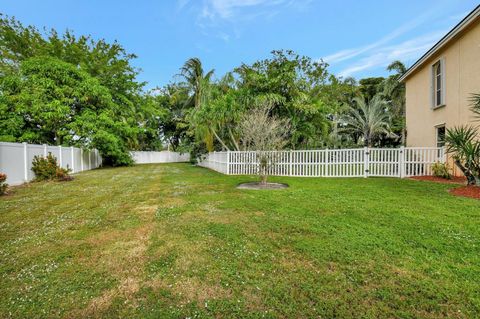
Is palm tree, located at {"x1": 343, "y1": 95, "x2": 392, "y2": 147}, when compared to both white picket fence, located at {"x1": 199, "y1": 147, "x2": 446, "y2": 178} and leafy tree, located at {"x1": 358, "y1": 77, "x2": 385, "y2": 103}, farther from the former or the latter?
white picket fence, located at {"x1": 199, "y1": 147, "x2": 446, "y2": 178}

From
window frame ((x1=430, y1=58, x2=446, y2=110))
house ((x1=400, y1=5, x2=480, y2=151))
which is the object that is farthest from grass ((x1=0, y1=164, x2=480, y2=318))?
window frame ((x1=430, y1=58, x2=446, y2=110))

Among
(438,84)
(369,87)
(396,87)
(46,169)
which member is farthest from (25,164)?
(369,87)

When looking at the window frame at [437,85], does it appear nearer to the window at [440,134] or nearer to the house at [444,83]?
the house at [444,83]

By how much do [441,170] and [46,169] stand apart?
52.1 feet

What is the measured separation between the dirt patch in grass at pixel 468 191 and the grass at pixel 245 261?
1.05m

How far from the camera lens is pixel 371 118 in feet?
73.2

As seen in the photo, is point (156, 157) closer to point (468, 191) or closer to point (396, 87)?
point (396, 87)

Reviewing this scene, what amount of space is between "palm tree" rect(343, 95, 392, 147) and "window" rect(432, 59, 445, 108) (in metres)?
12.3

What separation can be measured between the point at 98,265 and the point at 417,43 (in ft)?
61.0

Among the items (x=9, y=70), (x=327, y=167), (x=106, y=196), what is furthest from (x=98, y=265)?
(x=9, y=70)

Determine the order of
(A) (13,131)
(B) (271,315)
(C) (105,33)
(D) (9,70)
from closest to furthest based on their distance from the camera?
1. (B) (271,315)
2. (A) (13,131)
3. (D) (9,70)
4. (C) (105,33)

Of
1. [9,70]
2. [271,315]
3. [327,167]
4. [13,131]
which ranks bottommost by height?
[271,315]

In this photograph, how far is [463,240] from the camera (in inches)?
130

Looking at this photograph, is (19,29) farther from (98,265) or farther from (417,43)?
(417,43)
